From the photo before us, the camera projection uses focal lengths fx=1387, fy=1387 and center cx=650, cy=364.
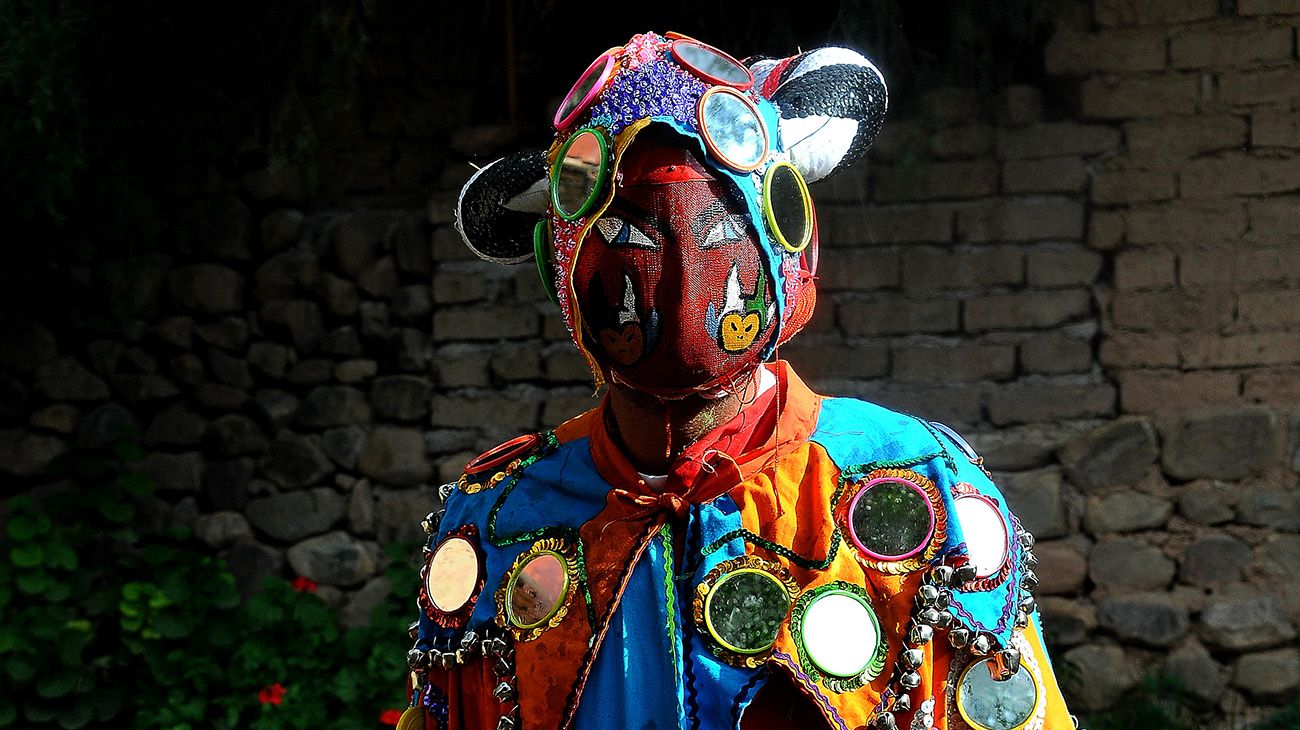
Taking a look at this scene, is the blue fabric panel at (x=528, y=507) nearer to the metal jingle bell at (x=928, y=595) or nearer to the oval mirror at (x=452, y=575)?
the oval mirror at (x=452, y=575)

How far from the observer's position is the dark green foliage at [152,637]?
14.6ft

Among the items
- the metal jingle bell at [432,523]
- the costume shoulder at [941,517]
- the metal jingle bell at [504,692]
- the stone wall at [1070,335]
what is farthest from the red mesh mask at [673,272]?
the stone wall at [1070,335]

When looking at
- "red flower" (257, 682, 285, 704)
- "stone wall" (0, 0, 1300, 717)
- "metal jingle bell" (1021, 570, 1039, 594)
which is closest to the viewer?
"metal jingle bell" (1021, 570, 1039, 594)

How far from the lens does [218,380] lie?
493 cm

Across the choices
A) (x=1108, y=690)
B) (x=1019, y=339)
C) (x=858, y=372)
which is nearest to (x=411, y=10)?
(x=858, y=372)

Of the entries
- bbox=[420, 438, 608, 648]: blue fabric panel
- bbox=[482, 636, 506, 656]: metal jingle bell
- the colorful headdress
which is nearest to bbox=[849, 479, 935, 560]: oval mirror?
the colorful headdress

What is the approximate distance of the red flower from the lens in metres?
4.36

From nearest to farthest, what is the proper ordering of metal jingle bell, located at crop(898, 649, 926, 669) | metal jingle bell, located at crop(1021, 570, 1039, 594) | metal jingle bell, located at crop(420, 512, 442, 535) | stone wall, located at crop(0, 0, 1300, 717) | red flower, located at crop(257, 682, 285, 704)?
metal jingle bell, located at crop(898, 649, 926, 669) < metal jingle bell, located at crop(1021, 570, 1039, 594) < metal jingle bell, located at crop(420, 512, 442, 535) < stone wall, located at crop(0, 0, 1300, 717) < red flower, located at crop(257, 682, 285, 704)

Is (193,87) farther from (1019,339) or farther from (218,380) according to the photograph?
(1019,339)

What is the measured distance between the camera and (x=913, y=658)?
5.40ft

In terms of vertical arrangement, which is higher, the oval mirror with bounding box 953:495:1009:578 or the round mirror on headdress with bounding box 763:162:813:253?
the round mirror on headdress with bounding box 763:162:813:253

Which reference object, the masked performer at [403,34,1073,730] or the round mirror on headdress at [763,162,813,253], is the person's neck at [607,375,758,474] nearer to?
the masked performer at [403,34,1073,730]

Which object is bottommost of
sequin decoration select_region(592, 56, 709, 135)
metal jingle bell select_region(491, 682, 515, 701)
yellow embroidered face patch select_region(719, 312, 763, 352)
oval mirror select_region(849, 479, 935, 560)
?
metal jingle bell select_region(491, 682, 515, 701)

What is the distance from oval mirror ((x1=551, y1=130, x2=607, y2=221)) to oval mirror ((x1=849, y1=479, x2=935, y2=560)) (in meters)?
0.50
